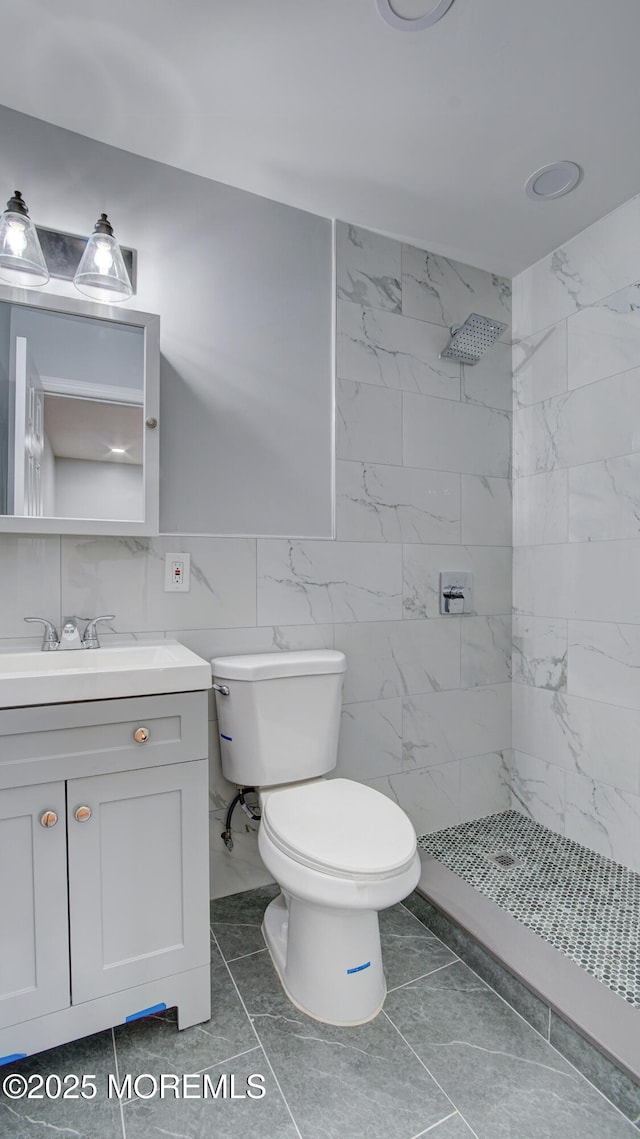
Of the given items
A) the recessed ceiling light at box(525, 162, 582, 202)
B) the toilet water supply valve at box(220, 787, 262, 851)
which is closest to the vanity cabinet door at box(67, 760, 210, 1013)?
the toilet water supply valve at box(220, 787, 262, 851)

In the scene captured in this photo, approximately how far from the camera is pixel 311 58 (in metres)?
1.41

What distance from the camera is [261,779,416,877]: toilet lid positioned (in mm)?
1260

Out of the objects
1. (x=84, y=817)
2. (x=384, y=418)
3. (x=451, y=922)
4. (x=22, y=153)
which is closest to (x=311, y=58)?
(x=22, y=153)

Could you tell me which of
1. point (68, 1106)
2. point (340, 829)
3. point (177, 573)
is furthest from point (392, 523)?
point (68, 1106)

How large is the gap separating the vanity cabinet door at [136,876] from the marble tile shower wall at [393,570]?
1.63ft

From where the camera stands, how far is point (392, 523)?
2125mm

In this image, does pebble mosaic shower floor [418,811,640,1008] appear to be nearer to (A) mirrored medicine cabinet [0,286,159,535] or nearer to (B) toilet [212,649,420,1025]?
(B) toilet [212,649,420,1025]

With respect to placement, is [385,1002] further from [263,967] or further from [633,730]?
[633,730]

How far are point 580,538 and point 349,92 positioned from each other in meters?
1.62

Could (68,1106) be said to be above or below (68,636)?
below

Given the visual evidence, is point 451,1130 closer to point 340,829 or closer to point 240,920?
point 340,829

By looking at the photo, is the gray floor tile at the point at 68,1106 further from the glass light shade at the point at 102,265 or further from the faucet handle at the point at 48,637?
the glass light shade at the point at 102,265

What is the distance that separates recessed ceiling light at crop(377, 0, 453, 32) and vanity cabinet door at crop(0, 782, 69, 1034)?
6.16 feet

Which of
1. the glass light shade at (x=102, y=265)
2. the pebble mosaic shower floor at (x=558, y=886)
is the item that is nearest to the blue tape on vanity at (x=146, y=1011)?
the pebble mosaic shower floor at (x=558, y=886)
